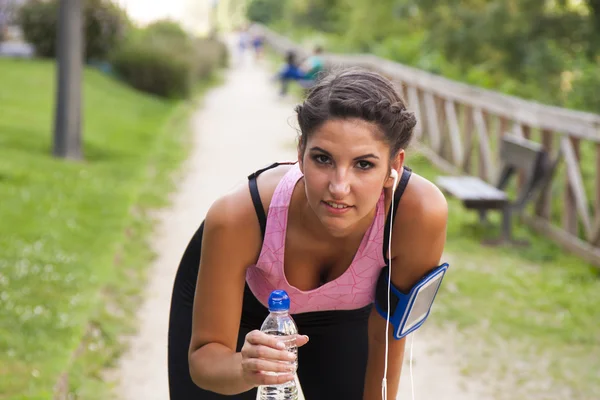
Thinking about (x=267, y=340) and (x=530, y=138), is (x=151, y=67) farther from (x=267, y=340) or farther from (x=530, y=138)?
(x=267, y=340)

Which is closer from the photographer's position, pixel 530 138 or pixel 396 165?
pixel 396 165

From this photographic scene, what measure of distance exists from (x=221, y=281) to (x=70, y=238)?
17.1 ft

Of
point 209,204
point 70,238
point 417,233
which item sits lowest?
point 209,204

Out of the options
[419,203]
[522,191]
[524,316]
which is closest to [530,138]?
[522,191]

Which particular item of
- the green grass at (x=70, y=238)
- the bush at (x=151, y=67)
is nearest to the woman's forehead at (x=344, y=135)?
the green grass at (x=70, y=238)

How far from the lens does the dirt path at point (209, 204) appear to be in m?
5.43

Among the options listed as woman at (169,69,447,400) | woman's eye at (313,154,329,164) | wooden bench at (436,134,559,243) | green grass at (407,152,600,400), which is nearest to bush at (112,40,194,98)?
wooden bench at (436,134,559,243)

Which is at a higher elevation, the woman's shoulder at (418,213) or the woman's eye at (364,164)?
the woman's eye at (364,164)

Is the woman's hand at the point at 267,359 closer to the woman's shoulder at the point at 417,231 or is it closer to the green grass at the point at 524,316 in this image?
the woman's shoulder at the point at 417,231

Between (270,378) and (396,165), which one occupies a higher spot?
(396,165)

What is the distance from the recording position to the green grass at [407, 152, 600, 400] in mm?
5598

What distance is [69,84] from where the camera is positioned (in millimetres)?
11734

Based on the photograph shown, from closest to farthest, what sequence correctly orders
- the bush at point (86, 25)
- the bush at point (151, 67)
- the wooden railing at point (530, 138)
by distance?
the wooden railing at point (530, 138) → the bush at point (86, 25) → the bush at point (151, 67)

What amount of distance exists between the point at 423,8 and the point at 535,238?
32.0 feet
